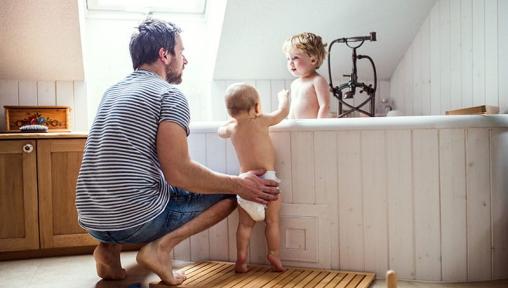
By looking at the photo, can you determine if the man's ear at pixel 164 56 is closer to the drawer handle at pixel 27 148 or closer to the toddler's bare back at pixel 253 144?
the toddler's bare back at pixel 253 144

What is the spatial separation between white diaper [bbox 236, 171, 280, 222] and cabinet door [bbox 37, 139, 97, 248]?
1.02m

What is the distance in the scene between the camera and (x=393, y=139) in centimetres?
195

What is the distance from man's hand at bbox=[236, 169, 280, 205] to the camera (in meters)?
1.92

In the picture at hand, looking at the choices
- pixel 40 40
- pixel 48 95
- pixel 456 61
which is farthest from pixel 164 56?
pixel 456 61

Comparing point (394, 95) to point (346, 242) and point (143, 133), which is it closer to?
point (346, 242)

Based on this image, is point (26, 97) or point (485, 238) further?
point (26, 97)

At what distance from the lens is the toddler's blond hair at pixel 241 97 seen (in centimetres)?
196

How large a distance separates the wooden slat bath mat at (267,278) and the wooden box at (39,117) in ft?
4.66

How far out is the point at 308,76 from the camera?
2604 mm

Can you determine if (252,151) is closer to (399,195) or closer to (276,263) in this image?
(276,263)

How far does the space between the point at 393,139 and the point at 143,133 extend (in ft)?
3.15

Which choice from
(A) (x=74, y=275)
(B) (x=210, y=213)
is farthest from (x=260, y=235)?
(A) (x=74, y=275)

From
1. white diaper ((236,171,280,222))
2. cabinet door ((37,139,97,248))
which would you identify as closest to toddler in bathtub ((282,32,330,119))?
white diaper ((236,171,280,222))

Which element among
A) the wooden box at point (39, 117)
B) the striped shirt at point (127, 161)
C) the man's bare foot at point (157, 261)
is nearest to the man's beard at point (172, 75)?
the striped shirt at point (127, 161)
